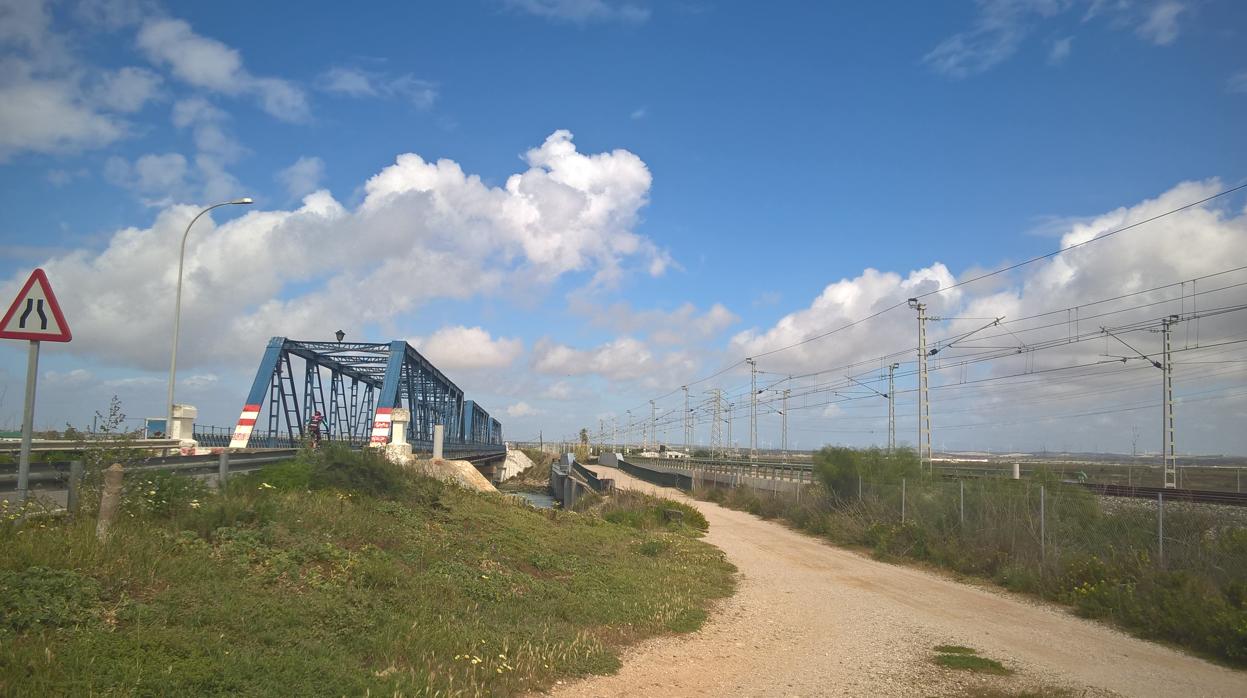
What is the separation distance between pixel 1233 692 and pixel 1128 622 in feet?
12.3

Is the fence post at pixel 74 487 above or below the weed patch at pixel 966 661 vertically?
above

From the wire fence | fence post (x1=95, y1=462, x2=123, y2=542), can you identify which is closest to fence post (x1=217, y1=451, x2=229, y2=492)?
fence post (x1=95, y1=462, x2=123, y2=542)

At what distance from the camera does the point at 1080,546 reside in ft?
51.4

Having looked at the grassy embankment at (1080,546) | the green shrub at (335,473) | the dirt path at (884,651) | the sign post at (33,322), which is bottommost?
the dirt path at (884,651)

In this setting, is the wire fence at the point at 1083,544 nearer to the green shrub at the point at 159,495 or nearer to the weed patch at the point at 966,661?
the weed patch at the point at 966,661

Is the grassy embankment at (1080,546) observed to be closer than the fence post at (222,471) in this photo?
Yes

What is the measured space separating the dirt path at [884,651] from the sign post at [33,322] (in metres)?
5.97

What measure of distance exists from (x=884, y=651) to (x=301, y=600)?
23.2 ft

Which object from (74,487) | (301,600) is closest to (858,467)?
(301,600)

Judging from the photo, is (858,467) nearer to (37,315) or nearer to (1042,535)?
(1042,535)

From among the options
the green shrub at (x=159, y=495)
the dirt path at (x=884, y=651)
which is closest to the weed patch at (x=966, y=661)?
the dirt path at (x=884, y=651)

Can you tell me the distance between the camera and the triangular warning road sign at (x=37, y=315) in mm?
7441

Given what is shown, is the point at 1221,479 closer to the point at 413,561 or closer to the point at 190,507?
the point at 413,561

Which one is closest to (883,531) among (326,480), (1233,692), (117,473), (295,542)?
(1233,692)
